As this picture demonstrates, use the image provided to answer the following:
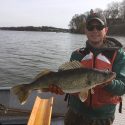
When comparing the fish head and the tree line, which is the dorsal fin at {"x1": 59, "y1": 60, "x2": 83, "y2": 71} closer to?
the fish head

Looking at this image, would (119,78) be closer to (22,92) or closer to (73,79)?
(73,79)

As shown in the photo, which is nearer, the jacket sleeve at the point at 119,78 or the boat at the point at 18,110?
the jacket sleeve at the point at 119,78

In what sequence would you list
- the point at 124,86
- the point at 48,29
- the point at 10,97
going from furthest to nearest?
the point at 48,29, the point at 10,97, the point at 124,86

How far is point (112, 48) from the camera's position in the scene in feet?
13.0

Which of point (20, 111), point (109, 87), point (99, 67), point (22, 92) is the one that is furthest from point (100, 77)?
point (20, 111)

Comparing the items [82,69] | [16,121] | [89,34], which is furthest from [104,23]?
[16,121]

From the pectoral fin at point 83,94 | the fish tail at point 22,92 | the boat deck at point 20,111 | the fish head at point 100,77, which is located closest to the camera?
the fish head at point 100,77

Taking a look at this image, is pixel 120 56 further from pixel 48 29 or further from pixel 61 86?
pixel 48 29

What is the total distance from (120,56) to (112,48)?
0.14 meters

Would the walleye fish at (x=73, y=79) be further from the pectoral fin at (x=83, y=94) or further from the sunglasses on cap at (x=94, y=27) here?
the sunglasses on cap at (x=94, y=27)

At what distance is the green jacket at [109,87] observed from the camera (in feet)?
12.3

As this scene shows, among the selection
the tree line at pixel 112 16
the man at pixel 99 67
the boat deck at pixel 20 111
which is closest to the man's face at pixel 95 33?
the man at pixel 99 67

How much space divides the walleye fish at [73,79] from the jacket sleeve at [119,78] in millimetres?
220

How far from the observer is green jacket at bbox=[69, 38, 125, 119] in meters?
3.76
